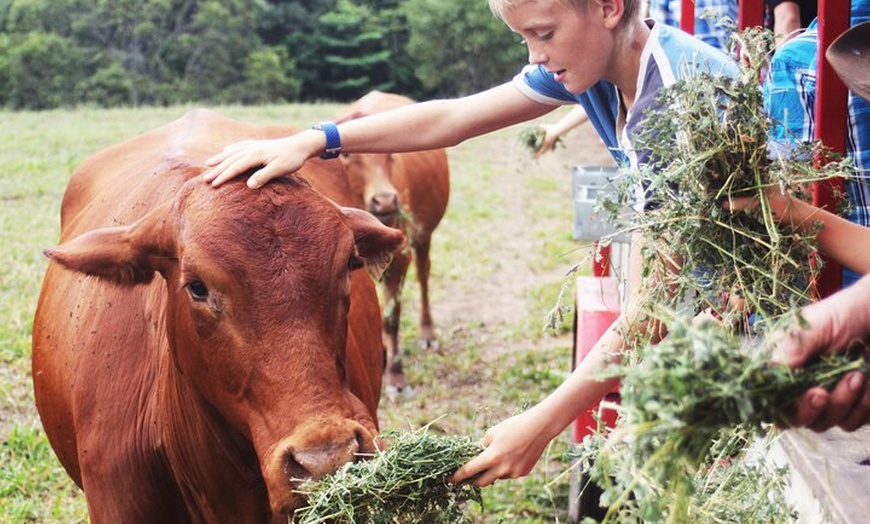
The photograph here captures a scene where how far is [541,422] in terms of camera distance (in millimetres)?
2602

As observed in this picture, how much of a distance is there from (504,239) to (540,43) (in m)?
9.44

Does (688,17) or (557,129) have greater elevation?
(688,17)

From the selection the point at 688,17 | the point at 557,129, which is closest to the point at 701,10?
the point at 688,17

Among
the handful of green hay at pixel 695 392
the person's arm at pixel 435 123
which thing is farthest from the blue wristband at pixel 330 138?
the handful of green hay at pixel 695 392

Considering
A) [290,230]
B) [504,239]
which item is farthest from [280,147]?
[504,239]

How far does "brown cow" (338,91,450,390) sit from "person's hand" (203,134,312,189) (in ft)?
13.9

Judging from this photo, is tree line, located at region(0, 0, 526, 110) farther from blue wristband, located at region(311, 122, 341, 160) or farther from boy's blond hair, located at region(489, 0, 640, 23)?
boy's blond hair, located at region(489, 0, 640, 23)

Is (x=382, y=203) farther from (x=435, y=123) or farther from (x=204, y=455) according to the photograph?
(x=204, y=455)

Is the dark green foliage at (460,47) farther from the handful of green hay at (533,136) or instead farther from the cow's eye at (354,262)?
the cow's eye at (354,262)

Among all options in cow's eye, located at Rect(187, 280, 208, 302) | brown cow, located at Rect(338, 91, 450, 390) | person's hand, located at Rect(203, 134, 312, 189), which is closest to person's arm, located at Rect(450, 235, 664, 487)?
cow's eye, located at Rect(187, 280, 208, 302)

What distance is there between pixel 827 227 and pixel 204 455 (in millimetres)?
1946

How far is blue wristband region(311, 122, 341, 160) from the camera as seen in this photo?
332cm

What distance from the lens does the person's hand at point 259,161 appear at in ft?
9.96

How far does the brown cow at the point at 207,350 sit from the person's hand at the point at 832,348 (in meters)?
1.19
